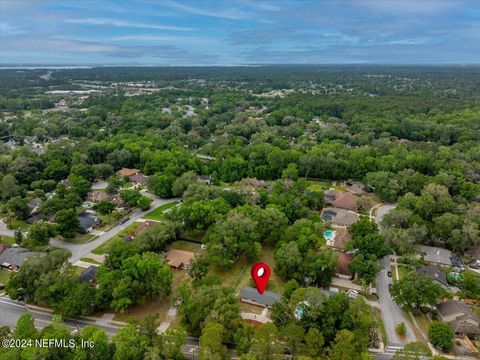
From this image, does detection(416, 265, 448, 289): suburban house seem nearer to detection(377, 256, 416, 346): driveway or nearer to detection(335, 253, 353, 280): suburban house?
detection(377, 256, 416, 346): driveway

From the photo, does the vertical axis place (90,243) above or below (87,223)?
below

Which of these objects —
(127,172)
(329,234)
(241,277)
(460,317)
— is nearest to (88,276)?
(241,277)

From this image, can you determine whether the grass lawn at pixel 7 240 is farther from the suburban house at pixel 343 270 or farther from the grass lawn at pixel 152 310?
the suburban house at pixel 343 270

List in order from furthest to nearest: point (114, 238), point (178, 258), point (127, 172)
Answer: point (127, 172) < point (114, 238) < point (178, 258)

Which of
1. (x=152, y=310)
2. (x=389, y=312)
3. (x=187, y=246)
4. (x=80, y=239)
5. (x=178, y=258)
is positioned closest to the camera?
(x=152, y=310)

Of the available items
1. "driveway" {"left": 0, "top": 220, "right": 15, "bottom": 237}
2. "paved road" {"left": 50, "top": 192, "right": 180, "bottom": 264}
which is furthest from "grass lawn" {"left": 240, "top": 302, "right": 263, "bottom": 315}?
"driveway" {"left": 0, "top": 220, "right": 15, "bottom": 237}

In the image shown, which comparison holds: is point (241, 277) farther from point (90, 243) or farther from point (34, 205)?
point (34, 205)

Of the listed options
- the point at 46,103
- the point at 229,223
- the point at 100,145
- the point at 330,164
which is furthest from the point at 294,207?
the point at 46,103
